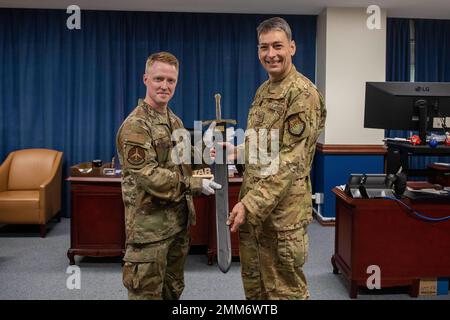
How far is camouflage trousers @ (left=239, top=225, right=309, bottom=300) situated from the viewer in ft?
6.33

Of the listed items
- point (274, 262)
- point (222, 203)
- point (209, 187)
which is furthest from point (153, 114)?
point (274, 262)

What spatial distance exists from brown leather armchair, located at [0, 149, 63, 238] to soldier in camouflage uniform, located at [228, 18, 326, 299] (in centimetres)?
321

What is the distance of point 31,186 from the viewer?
5070 mm

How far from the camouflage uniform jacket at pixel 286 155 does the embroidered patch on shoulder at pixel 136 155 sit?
47 cm

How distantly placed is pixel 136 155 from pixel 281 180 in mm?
649

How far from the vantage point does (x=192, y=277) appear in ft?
11.6

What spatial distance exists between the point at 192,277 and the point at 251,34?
314 centimetres
